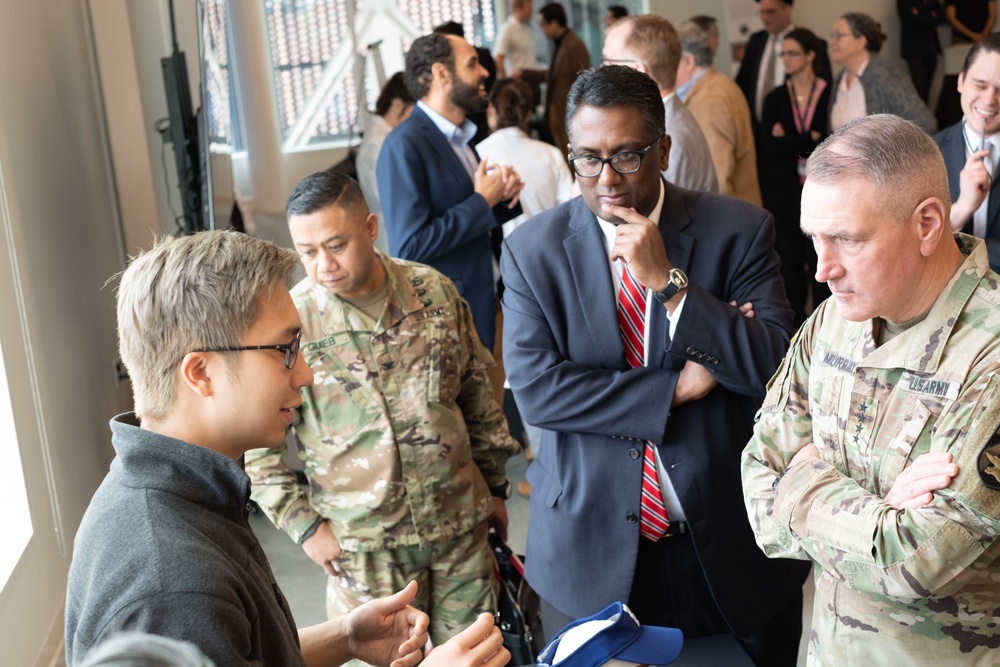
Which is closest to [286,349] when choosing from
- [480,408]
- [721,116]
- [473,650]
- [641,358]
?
[473,650]

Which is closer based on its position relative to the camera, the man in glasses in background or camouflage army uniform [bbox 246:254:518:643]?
the man in glasses in background

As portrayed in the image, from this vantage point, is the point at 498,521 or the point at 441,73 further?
the point at 441,73

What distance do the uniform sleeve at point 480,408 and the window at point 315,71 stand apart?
12.6 feet

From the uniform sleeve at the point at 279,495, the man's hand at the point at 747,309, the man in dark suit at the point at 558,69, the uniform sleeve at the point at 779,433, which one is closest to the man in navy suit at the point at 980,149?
the man's hand at the point at 747,309

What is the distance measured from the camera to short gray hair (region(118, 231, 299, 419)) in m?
1.42

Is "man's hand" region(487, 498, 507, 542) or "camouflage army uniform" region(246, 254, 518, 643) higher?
"camouflage army uniform" region(246, 254, 518, 643)

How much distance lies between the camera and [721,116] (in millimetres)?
4918

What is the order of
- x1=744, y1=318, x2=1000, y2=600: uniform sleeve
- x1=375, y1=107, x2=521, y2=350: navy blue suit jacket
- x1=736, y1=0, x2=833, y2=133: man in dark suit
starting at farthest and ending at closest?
x1=736, y1=0, x2=833, y2=133: man in dark suit
x1=375, y1=107, x2=521, y2=350: navy blue suit jacket
x1=744, y1=318, x2=1000, y2=600: uniform sleeve

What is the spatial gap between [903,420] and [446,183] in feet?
8.19

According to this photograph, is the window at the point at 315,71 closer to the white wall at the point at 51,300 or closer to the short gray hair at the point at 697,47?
the white wall at the point at 51,300

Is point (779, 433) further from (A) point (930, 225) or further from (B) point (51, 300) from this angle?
(B) point (51, 300)

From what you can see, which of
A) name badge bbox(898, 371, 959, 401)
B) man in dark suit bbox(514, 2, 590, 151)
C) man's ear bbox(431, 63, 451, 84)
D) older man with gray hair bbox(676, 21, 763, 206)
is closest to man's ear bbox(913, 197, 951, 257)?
name badge bbox(898, 371, 959, 401)

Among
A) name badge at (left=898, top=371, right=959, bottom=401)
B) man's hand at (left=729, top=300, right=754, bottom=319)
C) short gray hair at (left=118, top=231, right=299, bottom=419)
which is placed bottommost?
man's hand at (left=729, top=300, right=754, bottom=319)

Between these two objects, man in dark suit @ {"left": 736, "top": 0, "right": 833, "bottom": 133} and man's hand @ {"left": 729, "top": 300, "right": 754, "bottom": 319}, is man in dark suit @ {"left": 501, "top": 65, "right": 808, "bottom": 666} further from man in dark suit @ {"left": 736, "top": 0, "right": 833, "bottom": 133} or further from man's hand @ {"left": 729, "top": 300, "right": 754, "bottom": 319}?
man in dark suit @ {"left": 736, "top": 0, "right": 833, "bottom": 133}
